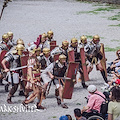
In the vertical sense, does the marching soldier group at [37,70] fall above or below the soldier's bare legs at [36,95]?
above

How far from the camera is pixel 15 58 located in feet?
32.8

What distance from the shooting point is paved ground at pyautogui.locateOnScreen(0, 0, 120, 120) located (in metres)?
9.76

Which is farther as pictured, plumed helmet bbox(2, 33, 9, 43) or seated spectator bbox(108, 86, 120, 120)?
plumed helmet bbox(2, 33, 9, 43)

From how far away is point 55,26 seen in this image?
2134 centimetres

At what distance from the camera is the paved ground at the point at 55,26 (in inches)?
384

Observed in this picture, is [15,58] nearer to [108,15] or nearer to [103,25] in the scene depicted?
[103,25]

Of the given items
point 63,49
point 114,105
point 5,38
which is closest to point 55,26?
point 5,38

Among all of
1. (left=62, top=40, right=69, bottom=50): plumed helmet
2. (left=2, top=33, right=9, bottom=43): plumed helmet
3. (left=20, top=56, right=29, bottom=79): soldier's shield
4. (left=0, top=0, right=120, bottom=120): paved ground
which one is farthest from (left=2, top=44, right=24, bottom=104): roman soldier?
(left=2, top=33, right=9, bottom=43): plumed helmet

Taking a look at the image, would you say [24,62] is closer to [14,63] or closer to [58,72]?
[14,63]

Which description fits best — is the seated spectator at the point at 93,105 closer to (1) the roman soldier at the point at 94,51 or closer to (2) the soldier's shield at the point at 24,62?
(2) the soldier's shield at the point at 24,62

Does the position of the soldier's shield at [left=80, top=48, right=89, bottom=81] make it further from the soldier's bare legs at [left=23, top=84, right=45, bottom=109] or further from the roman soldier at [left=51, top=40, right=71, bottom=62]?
the soldier's bare legs at [left=23, top=84, right=45, bottom=109]

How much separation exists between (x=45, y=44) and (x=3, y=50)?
4.94 feet

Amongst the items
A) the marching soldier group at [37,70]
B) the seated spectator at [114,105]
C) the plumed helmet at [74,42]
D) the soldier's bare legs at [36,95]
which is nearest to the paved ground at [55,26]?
the soldier's bare legs at [36,95]

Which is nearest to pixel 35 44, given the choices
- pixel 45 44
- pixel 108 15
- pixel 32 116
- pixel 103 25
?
pixel 45 44
